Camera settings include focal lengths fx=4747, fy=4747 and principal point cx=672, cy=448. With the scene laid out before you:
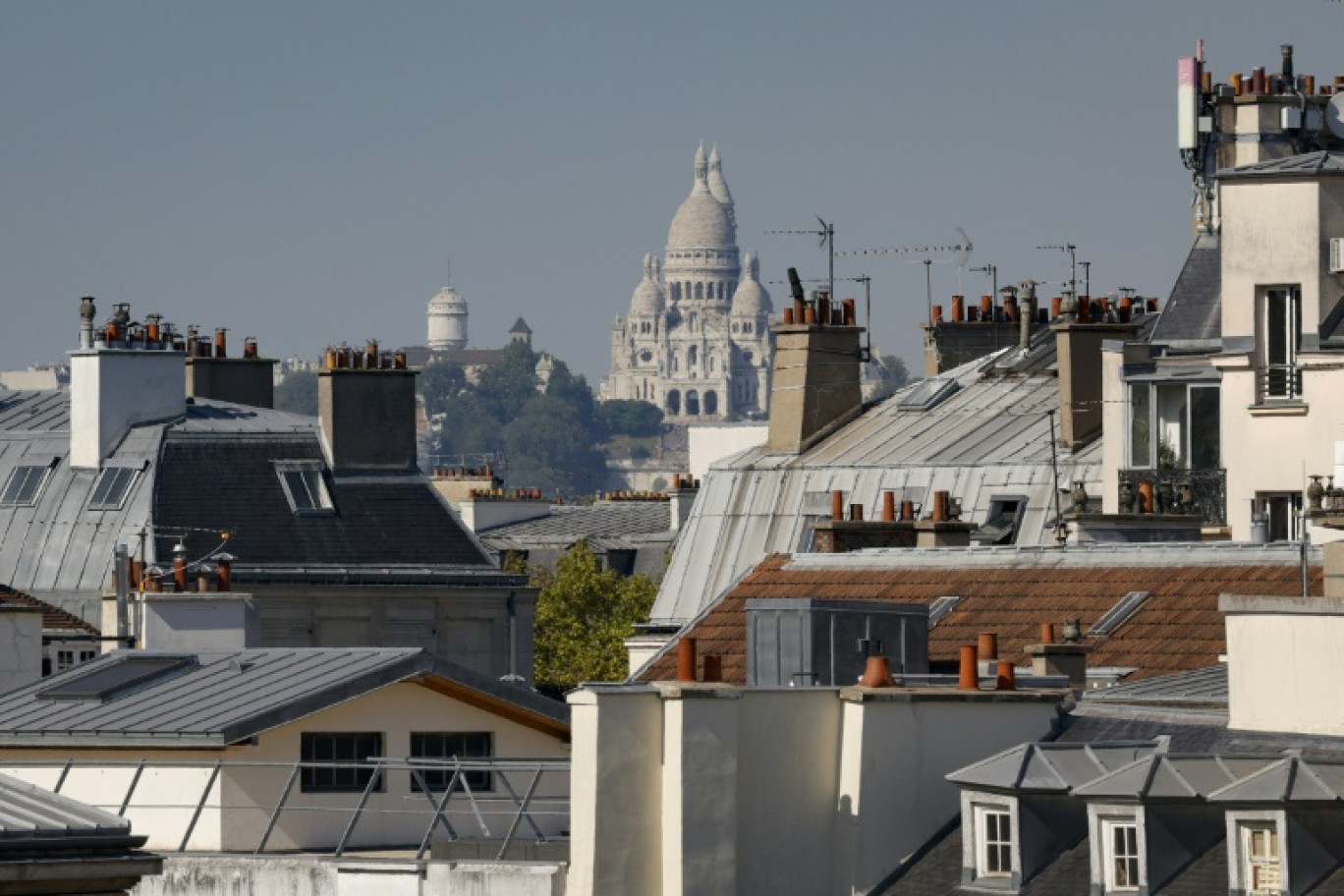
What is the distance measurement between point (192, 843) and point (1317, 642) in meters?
9.17

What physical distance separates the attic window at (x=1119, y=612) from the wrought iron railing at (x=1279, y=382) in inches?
393

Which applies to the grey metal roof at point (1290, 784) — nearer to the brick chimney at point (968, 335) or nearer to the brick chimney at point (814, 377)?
the brick chimney at point (814, 377)

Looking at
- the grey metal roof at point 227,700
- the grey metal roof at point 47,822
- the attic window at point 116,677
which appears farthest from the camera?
the attic window at point 116,677

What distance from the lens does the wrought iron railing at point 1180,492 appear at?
153ft

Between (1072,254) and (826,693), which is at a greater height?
(1072,254)

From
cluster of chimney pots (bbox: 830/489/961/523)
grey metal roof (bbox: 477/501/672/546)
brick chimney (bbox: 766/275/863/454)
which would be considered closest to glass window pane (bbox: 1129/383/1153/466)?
cluster of chimney pots (bbox: 830/489/961/523)

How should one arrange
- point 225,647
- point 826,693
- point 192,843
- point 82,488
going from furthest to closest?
point 82,488, point 225,647, point 192,843, point 826,693

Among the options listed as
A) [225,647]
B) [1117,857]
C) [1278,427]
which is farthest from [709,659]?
[1278,427]

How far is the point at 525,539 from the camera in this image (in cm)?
12788

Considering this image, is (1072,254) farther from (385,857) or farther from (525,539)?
(525,539)

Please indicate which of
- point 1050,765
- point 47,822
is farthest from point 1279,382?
point 47,822

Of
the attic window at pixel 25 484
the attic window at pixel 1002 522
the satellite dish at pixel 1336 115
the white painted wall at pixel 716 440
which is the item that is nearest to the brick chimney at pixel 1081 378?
the attic window at pixel 1002 522

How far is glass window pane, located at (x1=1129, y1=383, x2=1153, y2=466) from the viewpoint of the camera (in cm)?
5162

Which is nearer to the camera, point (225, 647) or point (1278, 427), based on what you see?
point (225, 647)
